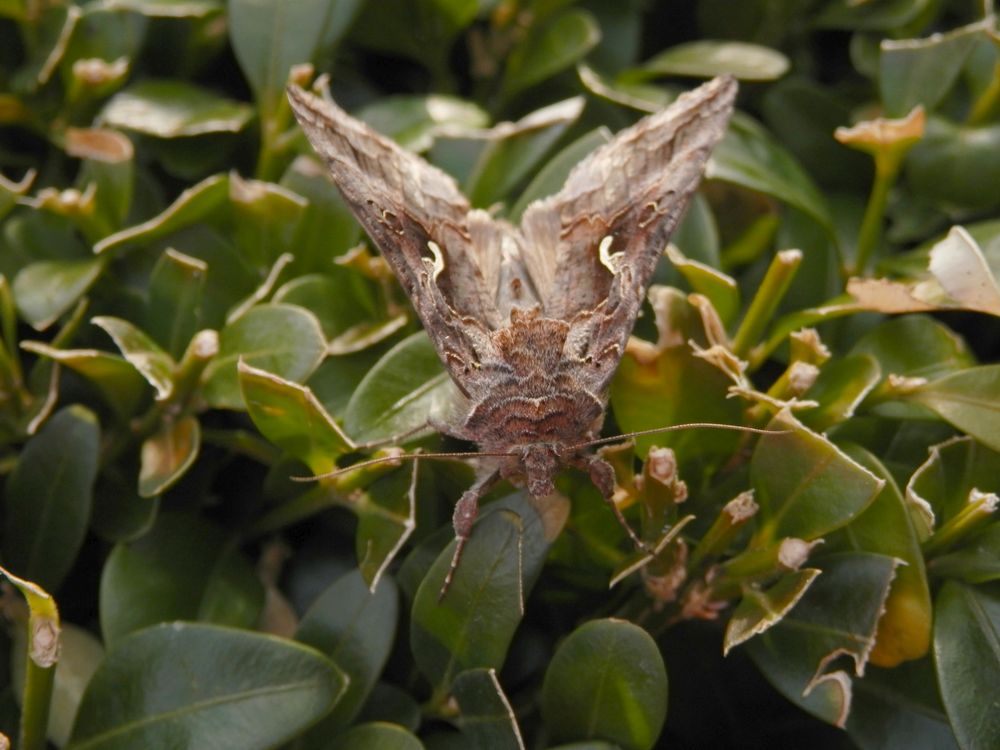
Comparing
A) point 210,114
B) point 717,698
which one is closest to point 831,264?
point 717,698

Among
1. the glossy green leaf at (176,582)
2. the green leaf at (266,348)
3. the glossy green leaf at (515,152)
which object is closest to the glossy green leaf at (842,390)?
the glossy green leaf at (515,152)

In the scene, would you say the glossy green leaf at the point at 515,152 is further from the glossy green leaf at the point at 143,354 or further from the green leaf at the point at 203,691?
the green leaf at the point at 203,691

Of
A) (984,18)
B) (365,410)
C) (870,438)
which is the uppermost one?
(984,18)

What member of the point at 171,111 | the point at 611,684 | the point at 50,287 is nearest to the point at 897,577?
the point at 611,684

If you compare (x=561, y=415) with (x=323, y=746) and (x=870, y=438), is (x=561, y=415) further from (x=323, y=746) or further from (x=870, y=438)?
(x=323, y=746)

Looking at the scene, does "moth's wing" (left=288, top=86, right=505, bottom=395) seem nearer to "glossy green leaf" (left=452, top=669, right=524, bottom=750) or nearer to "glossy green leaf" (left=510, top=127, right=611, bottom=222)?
"glossy green leaf" (left=510, top=127, right=611, bottom=222)
